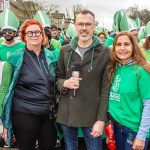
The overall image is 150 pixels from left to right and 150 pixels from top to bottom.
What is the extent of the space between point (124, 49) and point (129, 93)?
426 mm

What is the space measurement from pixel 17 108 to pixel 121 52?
1276 millimetres

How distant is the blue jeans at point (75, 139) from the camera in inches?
118

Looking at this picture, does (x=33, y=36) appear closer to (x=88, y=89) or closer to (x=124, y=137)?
(x=88, y=89)

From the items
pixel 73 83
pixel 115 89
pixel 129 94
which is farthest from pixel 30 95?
pixel 129 94

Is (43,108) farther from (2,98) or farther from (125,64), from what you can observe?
(125,64)

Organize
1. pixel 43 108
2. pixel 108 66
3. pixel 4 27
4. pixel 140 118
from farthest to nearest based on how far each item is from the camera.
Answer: pixel 4 27 < pixel 43 108 < pixel 108 66 < pixel 140 118

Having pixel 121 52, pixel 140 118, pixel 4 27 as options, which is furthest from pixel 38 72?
pixel 4 27

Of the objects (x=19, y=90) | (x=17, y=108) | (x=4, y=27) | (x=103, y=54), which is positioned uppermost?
(x=4, y=27)

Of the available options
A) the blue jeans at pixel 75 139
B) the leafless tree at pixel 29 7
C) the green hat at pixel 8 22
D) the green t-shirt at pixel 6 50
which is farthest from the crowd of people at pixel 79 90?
the leafless tree at pixel 29 7

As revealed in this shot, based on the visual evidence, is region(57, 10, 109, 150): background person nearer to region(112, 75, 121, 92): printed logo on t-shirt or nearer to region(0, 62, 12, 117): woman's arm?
region(112, 75, 121, 92): printed logo on t-shirt

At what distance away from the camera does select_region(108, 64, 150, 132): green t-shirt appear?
2570 mm

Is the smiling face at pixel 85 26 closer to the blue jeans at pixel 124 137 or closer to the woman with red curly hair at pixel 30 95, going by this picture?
the woman with red curly hair at pixel 30 95

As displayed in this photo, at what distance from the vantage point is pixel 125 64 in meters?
2.74

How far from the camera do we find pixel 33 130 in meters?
3.08
